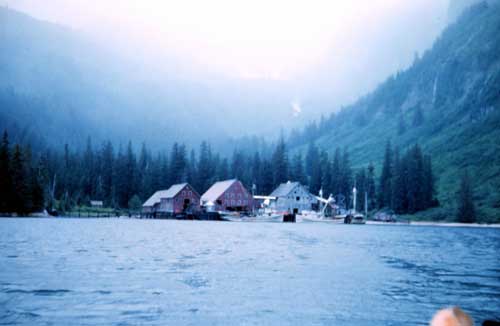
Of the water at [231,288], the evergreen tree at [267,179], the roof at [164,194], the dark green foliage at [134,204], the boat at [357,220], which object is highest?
the evergreen tree at [267,179]

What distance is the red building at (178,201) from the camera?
453 ft

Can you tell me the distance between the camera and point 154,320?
1447 cm

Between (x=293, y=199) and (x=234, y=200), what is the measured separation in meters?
17.9

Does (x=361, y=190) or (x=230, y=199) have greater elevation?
(x=361, y=190)

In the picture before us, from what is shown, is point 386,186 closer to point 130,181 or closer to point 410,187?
point 410,187

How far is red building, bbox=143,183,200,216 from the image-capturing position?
13800 centimetres

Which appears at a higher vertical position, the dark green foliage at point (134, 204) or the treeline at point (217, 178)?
Answer: the treeline at point (217, 178)

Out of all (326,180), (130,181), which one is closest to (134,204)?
(130,181)

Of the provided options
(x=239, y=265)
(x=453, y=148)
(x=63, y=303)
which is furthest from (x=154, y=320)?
(x=453, y=148)

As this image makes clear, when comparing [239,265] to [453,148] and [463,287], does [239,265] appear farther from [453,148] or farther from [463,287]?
[453,148]

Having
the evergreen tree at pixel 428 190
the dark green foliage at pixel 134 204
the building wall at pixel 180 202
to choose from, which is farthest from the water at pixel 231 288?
the dark green foliage at pixel 134 204

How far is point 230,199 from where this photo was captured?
13762cm

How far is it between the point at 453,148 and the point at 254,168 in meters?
73.0

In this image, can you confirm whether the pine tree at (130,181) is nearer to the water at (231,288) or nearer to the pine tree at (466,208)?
the pine tree at (466,208)
